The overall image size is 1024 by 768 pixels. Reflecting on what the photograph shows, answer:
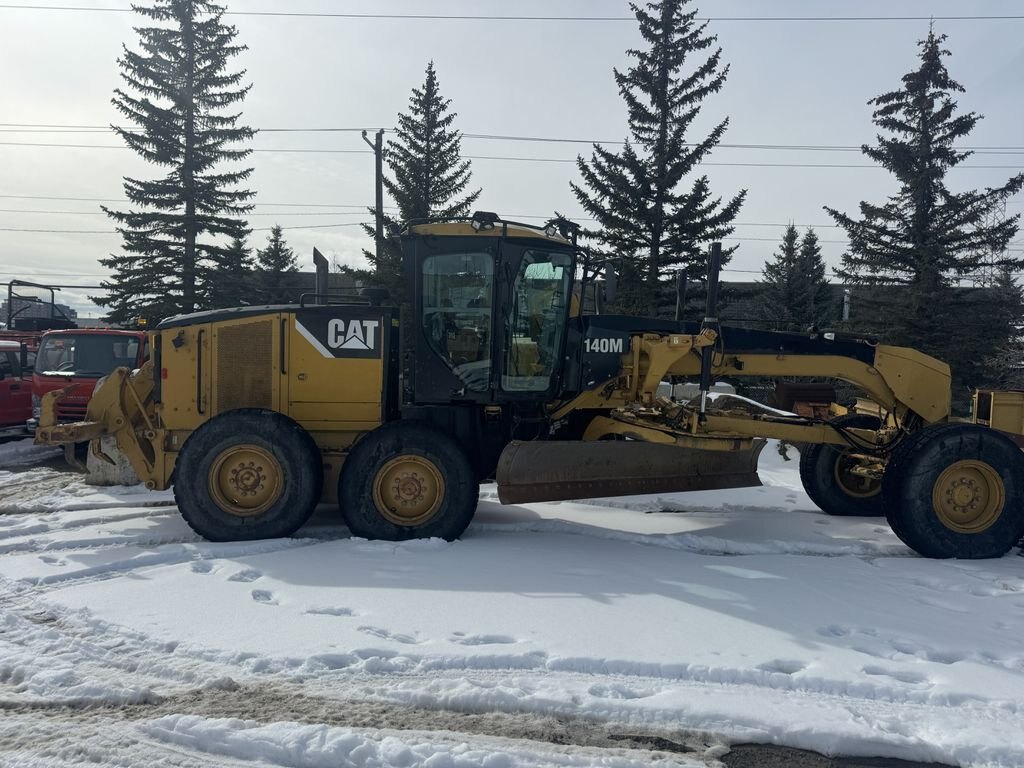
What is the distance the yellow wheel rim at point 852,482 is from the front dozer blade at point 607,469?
1868 mm

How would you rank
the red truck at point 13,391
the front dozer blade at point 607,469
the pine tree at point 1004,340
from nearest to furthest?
the front dozer blade at point 607,469, the red truck at point 13,391, the pine tree at point 1004,340

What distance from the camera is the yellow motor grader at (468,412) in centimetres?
670

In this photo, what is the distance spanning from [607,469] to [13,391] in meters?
11.4

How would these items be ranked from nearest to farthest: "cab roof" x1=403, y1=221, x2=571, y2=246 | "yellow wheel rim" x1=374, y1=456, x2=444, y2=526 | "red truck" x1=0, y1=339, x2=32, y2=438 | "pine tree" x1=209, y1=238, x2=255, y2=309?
1. "yellow wheel rim" x1=374, y1=456, x2=444, y2=526
2. "cab roof" x1=403, y1=221, x2=571, y2=246
3. "red truck" x1=0, y1=339, x2=32, y2=438
4. "pine tree" x1=209, y1=238, x2=255, y2=309

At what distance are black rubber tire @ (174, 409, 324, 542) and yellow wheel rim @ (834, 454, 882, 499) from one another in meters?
5.83

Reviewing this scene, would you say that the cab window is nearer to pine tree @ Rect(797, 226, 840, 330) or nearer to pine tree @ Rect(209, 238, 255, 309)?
pine tree @ Rect(209, 238, 255, 309)

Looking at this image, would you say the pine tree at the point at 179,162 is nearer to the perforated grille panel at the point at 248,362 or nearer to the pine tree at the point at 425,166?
the pine tree at the point at 425,166

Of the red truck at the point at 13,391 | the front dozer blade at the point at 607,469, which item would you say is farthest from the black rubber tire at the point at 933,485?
the red truck at the point at 13,391

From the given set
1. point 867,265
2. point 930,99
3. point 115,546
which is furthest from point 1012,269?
point 115,546

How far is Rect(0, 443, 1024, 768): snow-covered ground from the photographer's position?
3434 millimetres

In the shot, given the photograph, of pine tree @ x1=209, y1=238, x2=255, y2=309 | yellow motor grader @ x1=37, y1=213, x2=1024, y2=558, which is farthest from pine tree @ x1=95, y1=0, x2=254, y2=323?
yellow motor grader @ x1=37, y1=213, x2=1024, y2=558

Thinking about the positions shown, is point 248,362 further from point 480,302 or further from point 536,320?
point 536,320

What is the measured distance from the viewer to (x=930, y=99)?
816 inches

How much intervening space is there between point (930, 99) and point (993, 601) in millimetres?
19392
